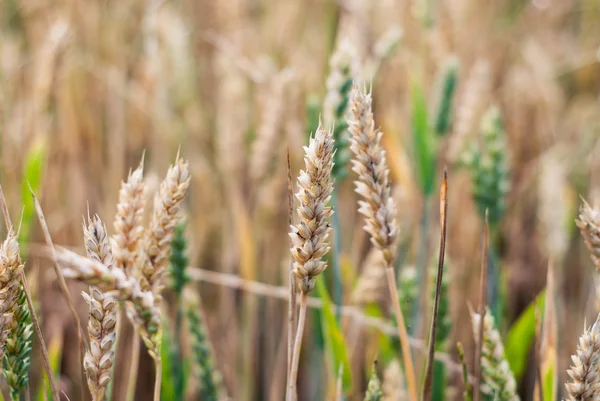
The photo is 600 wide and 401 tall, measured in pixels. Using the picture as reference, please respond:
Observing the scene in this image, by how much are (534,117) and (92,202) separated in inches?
49.3

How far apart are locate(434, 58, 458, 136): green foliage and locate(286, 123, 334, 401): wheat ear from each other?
512mm

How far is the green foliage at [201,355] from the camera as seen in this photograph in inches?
29.6

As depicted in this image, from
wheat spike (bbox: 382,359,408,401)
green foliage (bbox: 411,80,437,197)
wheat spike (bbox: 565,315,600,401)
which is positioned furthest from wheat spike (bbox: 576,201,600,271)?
green foliage (bbox: 411,80,437,197)

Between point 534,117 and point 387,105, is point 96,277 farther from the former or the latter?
point 534,117

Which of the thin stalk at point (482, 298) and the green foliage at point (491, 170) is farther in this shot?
the green foliage at point (491, 170)

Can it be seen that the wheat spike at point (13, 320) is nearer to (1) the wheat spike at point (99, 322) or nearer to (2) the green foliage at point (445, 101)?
(1) the wheat spike at point (99, 322)

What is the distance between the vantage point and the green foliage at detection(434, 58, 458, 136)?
911mm

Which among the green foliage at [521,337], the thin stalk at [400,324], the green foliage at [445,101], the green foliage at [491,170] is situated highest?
the green foliage at [445,101]

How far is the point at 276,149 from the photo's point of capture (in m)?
0.98

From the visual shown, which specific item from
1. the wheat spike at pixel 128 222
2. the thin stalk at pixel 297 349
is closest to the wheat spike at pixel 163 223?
the wheat spike at pixel 128 222

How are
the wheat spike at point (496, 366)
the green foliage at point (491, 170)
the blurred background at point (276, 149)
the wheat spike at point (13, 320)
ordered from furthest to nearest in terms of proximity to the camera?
the blurred background at point (276, 149), the green foliage at point (491, 170), the wheat spike at point (496, 366), the wheat spike at point (13, 320)

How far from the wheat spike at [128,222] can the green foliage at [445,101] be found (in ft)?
1.90

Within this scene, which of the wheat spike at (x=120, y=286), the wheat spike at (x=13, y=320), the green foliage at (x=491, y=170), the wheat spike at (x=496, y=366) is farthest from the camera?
the green foliage at (x=491, y=170)

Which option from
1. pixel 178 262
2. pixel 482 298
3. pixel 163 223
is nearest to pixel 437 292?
pixel 482 298
